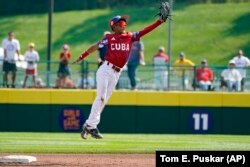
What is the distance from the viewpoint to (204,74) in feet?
94.5

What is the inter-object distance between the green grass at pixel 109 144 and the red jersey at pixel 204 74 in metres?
5.52

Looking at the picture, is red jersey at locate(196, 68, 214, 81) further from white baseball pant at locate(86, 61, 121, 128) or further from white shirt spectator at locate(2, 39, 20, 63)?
white baseball pant at locate(86, 61, 121, 128)

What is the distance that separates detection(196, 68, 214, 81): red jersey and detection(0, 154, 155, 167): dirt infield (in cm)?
1069

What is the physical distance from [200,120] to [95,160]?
10.9 metres

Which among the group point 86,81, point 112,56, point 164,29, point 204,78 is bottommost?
point 86,81

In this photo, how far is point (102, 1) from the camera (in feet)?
187

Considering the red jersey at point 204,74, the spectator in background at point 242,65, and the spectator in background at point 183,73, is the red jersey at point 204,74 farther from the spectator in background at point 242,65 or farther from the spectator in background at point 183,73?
the spectator in background at point 242,65

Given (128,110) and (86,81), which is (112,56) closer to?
(128,110)

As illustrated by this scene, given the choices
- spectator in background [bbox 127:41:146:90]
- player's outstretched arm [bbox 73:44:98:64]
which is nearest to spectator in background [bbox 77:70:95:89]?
spectator in background [bbox 127:41:146:90]

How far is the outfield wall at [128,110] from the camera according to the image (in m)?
27.6

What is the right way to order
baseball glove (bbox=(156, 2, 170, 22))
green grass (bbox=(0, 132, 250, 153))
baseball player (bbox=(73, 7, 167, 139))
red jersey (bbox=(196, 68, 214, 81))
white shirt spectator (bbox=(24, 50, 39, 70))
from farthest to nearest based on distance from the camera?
white shirt spectator (bbox=(24, 50, 39, 70))
red jersey (bbox=(196, 68, 214, 81))
green grass (bbox=(0, 132, 250, 153))
baseball glove (bbox=(156, 2, 170, 22))
baseball player (bbox=(73, 7, 167, 139))

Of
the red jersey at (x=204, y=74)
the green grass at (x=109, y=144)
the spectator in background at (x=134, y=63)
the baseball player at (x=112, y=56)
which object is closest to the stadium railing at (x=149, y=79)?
the red jersey at (x=204, y=74)

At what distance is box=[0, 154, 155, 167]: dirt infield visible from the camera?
54.1 ft

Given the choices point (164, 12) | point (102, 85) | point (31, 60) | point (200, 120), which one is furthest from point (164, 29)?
point (102, 85)
